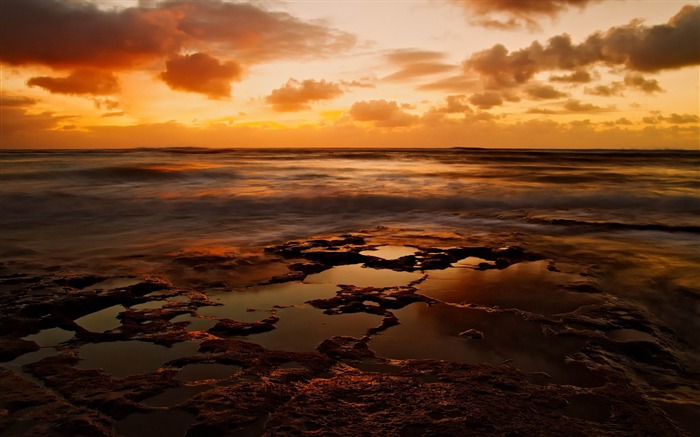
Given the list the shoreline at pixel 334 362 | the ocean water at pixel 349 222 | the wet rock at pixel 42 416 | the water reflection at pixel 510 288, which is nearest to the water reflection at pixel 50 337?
the shoreline at pixel 334 362

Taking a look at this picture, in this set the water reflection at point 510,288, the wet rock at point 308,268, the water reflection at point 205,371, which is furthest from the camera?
the wet rock at point 308,268

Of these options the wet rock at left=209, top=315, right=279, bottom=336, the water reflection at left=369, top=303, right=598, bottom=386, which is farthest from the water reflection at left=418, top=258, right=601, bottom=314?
the wet rock at left=209, top=315, right=279, bottom=336

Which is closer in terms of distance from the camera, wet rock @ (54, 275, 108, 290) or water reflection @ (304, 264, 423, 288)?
wet rock @ (54, 275, 108, 290)

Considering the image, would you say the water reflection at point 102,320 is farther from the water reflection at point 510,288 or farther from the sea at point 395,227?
the water reflection at point 510,288

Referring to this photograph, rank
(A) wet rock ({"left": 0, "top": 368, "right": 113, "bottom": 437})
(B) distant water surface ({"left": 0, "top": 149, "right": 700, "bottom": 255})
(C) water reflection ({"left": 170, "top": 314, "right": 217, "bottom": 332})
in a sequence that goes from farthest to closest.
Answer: (B) distant water surface ({"left": 0, "top": 149, "right": 700, "bottom": 255}) < (C) water reflection ({"left": 170, "top": 314, "right": 217, "bottom": 332}) < (A) wet rock ({"left": 0, "top": 368, "right": 113, "bottom": 437})

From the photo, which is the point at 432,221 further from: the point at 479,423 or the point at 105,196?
the point at 105,196

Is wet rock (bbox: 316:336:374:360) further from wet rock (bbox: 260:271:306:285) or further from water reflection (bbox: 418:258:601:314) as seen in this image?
wet rock (bbox: 260:271:306:285)

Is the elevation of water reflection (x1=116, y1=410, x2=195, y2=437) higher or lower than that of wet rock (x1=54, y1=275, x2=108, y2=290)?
lower

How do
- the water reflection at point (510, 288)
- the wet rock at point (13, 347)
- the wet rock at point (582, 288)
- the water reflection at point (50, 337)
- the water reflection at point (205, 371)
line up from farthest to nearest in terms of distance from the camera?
the wet rock at point (582, 288), the water reflection at point (510, 288), the water reflection at point (50, 337), the wet rock at point (13, 347), the water reflection at point (205, 371)

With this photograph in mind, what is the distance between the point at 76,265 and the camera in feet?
19.1

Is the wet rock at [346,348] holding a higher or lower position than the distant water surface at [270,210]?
lower

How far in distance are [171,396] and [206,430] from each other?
46 cm

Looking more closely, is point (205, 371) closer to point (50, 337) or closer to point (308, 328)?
point (308, 328)

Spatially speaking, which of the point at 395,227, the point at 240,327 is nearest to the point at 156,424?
the point at 240,327
